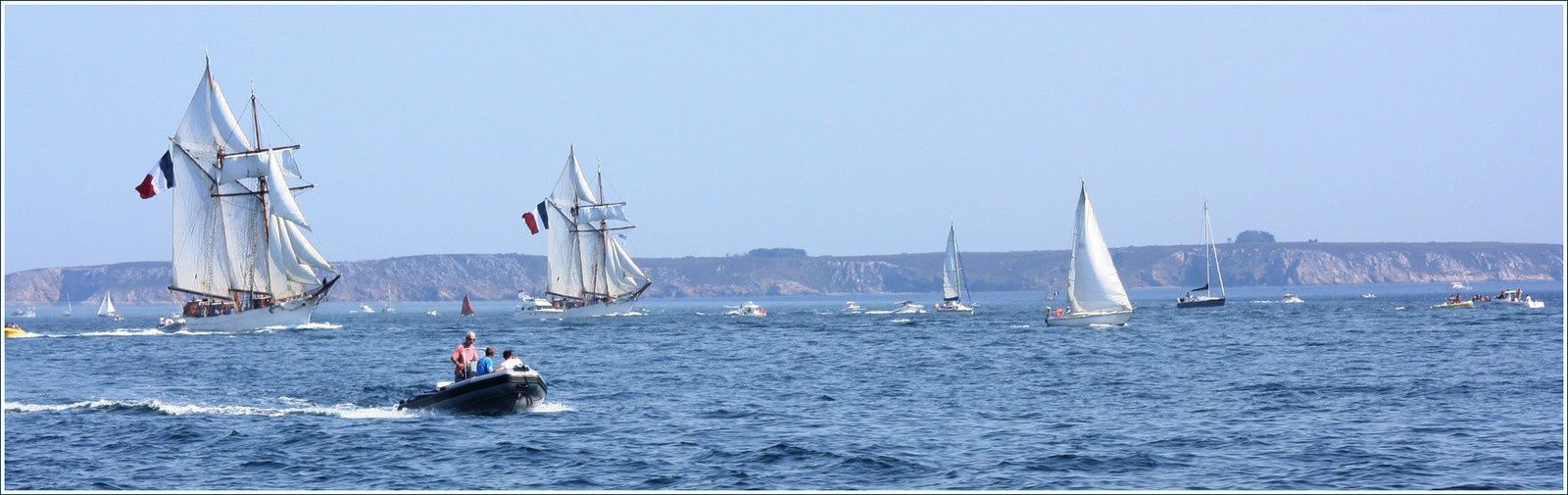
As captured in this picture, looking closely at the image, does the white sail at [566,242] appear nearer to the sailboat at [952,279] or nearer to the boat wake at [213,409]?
the sailboat at [952,279]

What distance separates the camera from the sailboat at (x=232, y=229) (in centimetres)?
9350

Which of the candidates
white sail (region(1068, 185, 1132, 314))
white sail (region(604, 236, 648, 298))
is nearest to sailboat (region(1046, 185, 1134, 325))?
white sail (region(1068, 185, 1132, 314))

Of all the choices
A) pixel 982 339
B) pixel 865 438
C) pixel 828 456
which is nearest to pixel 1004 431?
pixel 865 438

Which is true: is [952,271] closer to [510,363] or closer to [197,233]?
[197,233]

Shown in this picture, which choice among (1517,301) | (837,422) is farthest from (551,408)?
(1517,301)

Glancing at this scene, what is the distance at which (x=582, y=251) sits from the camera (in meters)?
143

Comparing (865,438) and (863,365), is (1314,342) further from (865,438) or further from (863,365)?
(865,438)

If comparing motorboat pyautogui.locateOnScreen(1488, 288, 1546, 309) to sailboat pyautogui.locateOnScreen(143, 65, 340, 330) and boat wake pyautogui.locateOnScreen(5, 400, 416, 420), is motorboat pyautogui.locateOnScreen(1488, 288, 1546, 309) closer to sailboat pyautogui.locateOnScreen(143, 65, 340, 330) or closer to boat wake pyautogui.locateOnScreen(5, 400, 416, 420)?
sailboat pyautogui.locateOnScreen(143, 65, 340, 330)

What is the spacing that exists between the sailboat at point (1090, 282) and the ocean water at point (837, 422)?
19004mm

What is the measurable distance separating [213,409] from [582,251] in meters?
106

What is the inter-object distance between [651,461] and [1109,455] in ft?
24.3

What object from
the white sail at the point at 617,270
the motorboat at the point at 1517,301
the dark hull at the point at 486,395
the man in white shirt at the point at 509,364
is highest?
the white sail at the point at 617,270

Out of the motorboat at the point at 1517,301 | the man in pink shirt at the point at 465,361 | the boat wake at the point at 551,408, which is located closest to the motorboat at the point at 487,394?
the man in pink shirt at the point at 465,361

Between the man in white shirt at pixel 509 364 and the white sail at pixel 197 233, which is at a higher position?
the white sail at pixel 197 233
